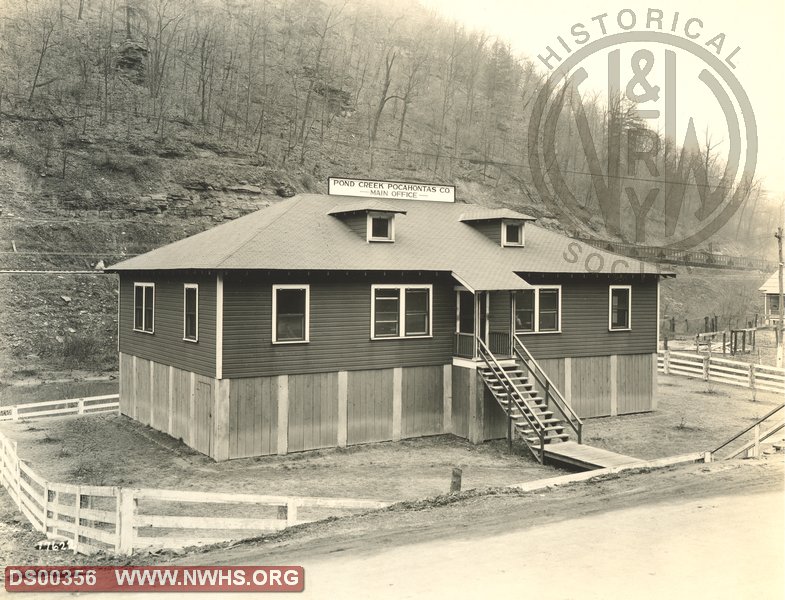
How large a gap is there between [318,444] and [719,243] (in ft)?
252

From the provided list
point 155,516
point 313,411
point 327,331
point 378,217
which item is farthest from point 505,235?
point 155,516

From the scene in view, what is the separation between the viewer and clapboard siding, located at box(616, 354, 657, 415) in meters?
25.3

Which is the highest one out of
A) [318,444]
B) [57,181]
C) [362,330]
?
[57,181]

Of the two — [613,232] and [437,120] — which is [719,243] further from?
[437,120]

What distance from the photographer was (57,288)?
38781 mm

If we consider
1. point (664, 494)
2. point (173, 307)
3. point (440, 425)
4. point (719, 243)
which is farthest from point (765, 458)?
point (719, 243)

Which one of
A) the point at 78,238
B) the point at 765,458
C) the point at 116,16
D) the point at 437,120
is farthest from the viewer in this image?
the point at 437,120

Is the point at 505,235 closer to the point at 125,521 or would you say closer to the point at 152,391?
the point at 152,391

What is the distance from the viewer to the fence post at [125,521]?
38.0 feet

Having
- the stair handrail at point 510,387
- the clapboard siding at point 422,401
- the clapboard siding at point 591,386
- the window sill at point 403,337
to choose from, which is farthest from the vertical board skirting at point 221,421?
the clapboard siding at point 591,386

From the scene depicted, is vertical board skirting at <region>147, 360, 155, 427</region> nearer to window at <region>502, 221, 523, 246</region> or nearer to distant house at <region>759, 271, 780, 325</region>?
window at <region>502, 221, 523, 246</region>

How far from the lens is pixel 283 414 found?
63.5 ft

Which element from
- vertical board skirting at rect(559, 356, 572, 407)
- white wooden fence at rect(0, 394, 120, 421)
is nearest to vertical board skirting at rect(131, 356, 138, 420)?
white wooden fence at rect(0, 394, 120, 421)

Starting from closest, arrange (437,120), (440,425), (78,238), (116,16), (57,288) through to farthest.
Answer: (440,425)
(57,288)
(78,238)
(116,16)
(437,120)
